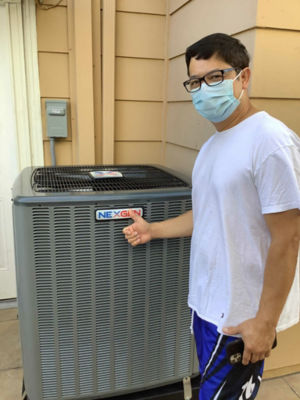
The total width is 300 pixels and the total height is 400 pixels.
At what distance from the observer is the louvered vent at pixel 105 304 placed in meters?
1.38

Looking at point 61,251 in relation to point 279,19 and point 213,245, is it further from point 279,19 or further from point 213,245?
point 279,19

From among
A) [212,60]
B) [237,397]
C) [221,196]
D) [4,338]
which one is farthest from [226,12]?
[4,338]

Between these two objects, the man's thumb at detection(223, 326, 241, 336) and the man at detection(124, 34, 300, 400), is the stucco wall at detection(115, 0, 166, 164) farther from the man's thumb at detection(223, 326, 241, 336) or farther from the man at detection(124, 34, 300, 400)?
the man's thumb at detection(223, 326, 241, 336)

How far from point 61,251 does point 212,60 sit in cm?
91

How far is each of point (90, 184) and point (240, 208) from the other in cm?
77

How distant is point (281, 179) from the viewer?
35.7 inches

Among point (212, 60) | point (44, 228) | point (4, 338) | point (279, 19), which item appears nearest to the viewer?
point (212, 60)

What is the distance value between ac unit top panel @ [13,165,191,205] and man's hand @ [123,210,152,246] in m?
0.10

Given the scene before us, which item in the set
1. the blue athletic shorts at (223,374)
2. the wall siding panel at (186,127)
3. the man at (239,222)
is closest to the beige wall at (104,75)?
the wall siding panel at (186,127)

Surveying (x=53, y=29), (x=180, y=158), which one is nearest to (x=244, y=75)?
(x=180, y=158)

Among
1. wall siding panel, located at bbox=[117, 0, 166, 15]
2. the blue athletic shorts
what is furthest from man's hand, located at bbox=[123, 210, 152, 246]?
wall siding panel, located at bbox=[117, 0, 166, 15]

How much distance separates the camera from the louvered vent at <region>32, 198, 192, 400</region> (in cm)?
138

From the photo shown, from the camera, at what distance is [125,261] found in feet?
4.88

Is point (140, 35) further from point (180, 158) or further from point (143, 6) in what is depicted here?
point (180, 158)
